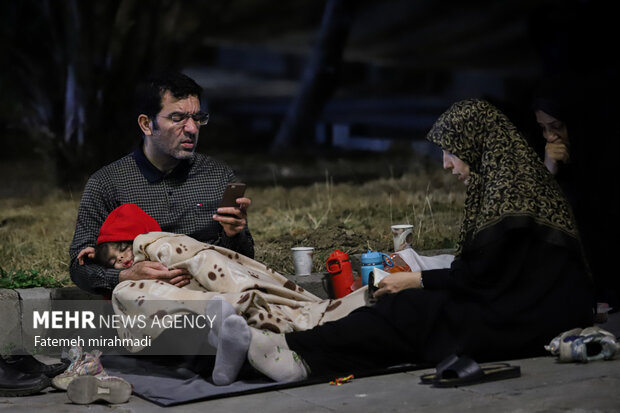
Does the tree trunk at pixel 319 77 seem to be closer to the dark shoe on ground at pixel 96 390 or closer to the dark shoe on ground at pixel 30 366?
the dark shoe on ground at pixel 30 366

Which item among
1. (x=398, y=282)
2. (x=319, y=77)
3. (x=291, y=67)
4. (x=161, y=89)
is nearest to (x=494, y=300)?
(x=398, y=282)

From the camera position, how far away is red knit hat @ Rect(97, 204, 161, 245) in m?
5.96

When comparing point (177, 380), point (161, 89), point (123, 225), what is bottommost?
point (177, 380)

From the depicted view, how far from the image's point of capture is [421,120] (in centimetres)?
1938

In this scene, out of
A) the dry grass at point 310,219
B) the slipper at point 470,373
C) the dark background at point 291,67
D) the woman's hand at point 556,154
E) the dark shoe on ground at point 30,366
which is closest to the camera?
the slipper at point 470,373

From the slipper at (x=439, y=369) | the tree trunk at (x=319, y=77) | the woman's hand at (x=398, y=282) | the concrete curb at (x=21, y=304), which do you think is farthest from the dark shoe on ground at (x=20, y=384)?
the tree trunk at (x=319, y=77)

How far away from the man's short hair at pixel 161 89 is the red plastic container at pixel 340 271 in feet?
4.26

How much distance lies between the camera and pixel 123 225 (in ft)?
19.5

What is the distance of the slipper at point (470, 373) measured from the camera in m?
4.98

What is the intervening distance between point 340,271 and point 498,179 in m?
1.51

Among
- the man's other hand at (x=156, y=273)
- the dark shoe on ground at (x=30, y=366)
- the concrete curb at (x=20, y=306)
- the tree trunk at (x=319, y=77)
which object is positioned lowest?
the dark shoe on ground at (x=30, y=366)

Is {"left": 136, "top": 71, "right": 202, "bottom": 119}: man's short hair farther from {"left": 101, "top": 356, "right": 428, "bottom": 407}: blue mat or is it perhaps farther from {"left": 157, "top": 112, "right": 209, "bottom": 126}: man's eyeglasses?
{"left": 101, "top": 356, "right": 428, "bottom": 407}: blue mat

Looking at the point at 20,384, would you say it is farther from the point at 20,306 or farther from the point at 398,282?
the point at 398,282

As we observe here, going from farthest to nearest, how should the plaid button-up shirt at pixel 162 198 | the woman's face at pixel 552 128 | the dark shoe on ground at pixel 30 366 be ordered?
the woman's face at pixel 552 128, the plaid button-up shirt at pixel 162 198, the dark shoe on ground at pixel 30 366
